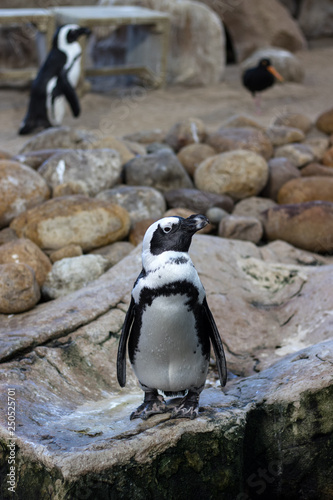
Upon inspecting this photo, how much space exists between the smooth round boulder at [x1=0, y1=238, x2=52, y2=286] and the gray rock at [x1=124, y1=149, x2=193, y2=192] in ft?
5.51

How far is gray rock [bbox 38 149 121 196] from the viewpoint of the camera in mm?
5660

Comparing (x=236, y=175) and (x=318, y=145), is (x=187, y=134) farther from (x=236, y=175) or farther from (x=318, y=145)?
(x=318, y=145)

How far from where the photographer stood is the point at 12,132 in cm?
848

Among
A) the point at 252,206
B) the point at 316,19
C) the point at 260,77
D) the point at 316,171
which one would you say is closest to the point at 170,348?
the point at 252,206

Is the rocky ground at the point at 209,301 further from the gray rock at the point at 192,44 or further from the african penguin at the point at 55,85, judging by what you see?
the gray rock at the point at 192,44

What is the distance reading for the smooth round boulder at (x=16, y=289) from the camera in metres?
3.81

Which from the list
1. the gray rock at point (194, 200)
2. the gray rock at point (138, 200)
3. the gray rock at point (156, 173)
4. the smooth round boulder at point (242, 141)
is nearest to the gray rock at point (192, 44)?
the smooth round boulder at point (242, 141)

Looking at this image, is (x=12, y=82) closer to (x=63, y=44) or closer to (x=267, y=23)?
(x=63, y=44)

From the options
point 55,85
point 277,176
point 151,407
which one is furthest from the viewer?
point 55,85

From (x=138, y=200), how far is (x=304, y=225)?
136 cm

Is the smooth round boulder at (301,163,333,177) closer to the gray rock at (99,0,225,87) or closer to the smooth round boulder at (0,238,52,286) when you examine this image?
the smooth round boulder at (0,238,52,286)

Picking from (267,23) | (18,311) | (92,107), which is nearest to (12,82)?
(92,107)

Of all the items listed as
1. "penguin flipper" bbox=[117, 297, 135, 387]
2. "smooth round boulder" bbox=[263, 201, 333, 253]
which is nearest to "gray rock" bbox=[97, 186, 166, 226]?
"smooth round boulder" bbox=[263, 201, 333, 253]

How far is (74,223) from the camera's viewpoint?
188 inches
